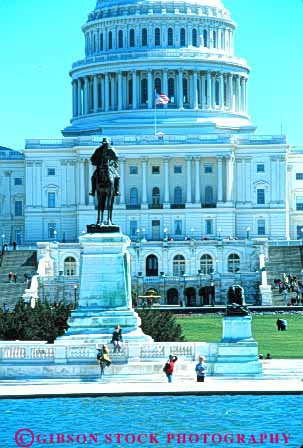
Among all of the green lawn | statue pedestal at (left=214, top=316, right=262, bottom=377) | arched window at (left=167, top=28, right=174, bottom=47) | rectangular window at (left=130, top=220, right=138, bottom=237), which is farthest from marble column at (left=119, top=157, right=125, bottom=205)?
statue pedestal at (left=214, top=316, right=262, bottom=377)

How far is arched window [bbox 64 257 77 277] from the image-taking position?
517 feet

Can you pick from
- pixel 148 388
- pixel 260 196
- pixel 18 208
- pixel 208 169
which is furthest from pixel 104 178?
pixel 18 208

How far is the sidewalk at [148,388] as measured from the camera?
56.6 m

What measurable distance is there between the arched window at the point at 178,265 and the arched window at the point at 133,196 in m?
19.9

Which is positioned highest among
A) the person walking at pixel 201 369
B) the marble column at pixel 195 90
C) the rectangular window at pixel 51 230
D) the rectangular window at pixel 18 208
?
the marble column at pixel 195 90

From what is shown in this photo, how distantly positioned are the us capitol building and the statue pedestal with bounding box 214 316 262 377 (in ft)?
268

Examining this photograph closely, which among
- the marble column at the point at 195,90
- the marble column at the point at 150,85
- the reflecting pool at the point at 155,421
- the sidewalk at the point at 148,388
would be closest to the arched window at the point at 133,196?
the marble column at the point at 150,85

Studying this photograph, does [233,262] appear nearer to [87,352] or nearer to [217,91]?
[217,91]

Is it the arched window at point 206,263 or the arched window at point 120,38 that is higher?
the arched window at point 120,38

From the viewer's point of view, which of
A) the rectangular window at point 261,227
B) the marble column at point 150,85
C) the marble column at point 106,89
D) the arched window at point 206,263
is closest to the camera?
the arched window at point 206,263

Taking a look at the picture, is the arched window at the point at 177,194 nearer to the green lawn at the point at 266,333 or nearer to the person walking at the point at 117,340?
the green lawn at the point at 266,333

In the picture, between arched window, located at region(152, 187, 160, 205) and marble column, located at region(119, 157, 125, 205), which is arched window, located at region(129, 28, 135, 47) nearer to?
marble column, located at region(119, 157, 125, 205)

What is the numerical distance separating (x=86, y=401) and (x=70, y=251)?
10322 centimetres

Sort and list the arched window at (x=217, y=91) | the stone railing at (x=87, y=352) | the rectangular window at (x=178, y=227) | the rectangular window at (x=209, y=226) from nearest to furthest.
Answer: the stone railing at (x=87, y=352), the rectangular window at (x=178, y=227), the rectangular window at (x=209, y=226), the arched window at (x=217, y=91)
